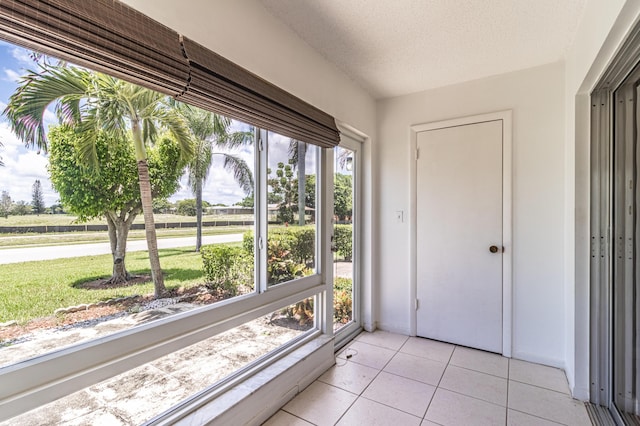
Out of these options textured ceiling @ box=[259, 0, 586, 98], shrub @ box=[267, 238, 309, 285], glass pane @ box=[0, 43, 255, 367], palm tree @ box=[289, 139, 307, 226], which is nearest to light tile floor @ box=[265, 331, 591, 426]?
shrub @ box=[267, 238, 309, 285]

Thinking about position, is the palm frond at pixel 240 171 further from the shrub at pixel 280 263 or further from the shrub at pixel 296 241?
the shrub at pixel 280 263

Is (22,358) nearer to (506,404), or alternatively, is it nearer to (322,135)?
(322,135)

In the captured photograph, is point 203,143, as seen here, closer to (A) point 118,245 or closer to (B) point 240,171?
(B) point 240,171

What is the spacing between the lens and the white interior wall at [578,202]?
1.75 metres

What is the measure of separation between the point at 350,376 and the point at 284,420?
2.15 ft

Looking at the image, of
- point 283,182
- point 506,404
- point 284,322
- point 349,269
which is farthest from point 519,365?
point 283,182

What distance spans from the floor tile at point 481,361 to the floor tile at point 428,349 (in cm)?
6

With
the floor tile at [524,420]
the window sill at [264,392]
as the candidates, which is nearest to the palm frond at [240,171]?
the window sill at [264,392]

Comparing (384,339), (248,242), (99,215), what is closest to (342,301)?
(384,339)

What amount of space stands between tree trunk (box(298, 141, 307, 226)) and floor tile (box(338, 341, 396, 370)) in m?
1.24

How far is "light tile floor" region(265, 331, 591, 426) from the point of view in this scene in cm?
177

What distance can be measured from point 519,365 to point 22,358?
Result: 9.99ft

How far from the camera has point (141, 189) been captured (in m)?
1.33

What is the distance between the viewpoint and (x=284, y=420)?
1.75m
